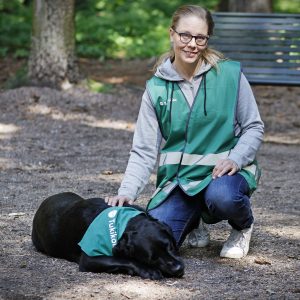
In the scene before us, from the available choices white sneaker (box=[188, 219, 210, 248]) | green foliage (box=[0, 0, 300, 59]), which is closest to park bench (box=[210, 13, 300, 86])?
white sneaker (box=[188, 219, 210, 248])

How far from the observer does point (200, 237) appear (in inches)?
199

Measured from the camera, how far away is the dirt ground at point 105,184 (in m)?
4.17

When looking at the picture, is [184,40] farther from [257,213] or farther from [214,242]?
[257,213]

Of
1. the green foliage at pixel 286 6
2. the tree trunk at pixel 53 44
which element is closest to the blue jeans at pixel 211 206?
the tree trunk at pixel 53 44

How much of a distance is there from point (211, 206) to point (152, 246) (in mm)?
568

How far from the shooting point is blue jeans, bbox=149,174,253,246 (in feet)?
14.9

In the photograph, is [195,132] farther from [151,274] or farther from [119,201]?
[151,274]

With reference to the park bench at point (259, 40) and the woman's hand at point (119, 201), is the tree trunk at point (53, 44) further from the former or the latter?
the woman's hand at point (119, 201)

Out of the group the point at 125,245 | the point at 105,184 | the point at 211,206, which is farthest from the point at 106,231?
the point at 105,184

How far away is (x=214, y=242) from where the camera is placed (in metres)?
5.18

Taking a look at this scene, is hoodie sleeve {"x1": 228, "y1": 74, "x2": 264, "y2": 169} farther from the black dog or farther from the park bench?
the park bench

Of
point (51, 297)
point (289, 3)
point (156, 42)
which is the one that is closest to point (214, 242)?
point (51, 297)

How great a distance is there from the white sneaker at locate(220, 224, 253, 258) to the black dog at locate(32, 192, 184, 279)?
1.87 ft

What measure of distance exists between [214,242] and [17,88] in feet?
18.9
